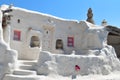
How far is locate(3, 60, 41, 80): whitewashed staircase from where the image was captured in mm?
19859

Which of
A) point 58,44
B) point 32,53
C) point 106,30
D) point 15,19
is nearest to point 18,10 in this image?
point 15,19

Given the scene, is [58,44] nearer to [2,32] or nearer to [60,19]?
[60,19]

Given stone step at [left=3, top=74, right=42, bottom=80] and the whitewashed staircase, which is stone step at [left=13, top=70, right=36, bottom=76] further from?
stone step at [left=3, top=74, right=42, bottom=80]

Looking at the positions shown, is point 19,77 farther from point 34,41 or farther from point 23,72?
point 34,41

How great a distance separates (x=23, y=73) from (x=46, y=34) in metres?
7.69

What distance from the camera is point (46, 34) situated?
27.4 metres

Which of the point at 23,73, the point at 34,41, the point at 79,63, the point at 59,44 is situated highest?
the point at 34,41

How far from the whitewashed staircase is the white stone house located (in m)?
2.83

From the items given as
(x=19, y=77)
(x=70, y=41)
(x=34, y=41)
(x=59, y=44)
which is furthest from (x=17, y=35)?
(x=70, y=41)

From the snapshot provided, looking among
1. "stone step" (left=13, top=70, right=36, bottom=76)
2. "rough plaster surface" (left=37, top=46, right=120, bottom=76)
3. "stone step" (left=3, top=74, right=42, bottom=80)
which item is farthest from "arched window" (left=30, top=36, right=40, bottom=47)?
"stone step" (left=3, top=74, right=42, bottom=80)

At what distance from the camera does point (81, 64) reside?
930 inches

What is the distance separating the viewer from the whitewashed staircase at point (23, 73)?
65.2 feet

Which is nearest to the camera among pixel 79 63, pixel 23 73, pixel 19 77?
pixel 19 77

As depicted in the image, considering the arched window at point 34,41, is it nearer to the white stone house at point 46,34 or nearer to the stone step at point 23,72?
the white stone house at point 46,34
